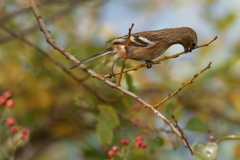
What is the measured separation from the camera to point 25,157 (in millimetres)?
4121

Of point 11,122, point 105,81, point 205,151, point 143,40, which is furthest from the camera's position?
point 143,40

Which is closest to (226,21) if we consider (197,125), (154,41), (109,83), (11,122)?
(154,41)

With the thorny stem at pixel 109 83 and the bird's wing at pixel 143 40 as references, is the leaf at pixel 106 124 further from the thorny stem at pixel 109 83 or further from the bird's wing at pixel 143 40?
the bird's wing at pixel 143 40

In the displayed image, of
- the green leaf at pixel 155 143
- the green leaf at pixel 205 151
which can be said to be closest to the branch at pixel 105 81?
the green leaf at pixel 205 151

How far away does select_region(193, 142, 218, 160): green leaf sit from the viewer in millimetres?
2131

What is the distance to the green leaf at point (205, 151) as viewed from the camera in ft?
6.99

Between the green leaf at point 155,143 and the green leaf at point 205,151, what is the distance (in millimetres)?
666

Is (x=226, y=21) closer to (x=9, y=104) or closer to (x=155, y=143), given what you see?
(x=155, y=143)

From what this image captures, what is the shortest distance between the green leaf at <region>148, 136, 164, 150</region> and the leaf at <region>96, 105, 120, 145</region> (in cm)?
31

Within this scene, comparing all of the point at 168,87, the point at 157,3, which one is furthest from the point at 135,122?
the point at 157,3

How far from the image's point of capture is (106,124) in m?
2.98

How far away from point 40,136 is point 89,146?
0.94 meters

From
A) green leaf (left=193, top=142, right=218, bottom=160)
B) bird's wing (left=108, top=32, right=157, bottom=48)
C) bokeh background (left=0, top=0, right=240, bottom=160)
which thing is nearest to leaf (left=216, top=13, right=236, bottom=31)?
bokeh background (left=0, top=0, right=240, bottom=160)

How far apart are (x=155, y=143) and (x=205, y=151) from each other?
29.9 inches
